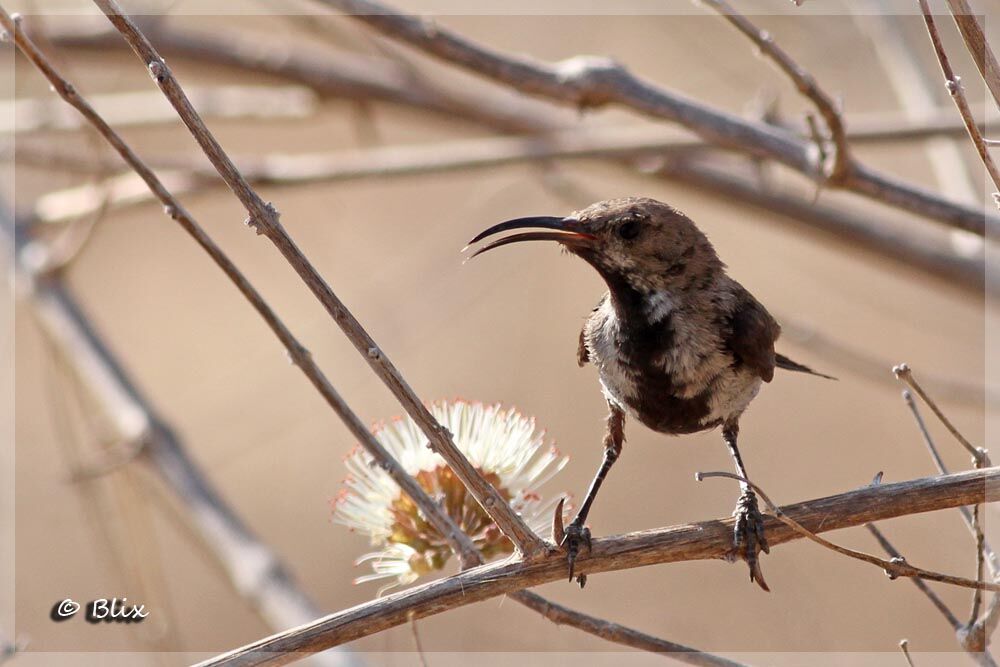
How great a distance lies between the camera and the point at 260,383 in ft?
27.0

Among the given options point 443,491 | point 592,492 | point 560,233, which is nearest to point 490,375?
point 592,492

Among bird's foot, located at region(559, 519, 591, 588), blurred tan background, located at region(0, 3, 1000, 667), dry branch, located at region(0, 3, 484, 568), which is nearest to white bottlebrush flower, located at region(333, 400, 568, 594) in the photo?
bird's foot, located at region(559, 519, 591, 588)

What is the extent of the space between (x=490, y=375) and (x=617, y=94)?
4.40m

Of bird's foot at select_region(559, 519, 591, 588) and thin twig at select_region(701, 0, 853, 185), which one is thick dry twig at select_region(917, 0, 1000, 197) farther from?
bird's foot at select_region(559, 519, 591, 588)

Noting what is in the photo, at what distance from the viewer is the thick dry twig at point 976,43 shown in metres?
1.92

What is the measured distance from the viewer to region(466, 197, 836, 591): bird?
2.80 m

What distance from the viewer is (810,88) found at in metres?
2.99

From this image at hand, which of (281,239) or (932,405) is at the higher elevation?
(281,239)

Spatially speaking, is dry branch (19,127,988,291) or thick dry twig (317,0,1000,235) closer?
thick dry twig (317,0,1000,235)

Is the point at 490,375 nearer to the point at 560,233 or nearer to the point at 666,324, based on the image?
the point at 666,324

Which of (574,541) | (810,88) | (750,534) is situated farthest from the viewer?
(810,88)

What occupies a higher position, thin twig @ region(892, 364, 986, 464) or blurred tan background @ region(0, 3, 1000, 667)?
blurred tan background @ region(0, 3, 1000, 667)

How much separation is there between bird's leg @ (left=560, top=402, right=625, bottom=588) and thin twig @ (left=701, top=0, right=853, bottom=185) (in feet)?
3.18

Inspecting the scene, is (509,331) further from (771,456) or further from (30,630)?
(30,630)
